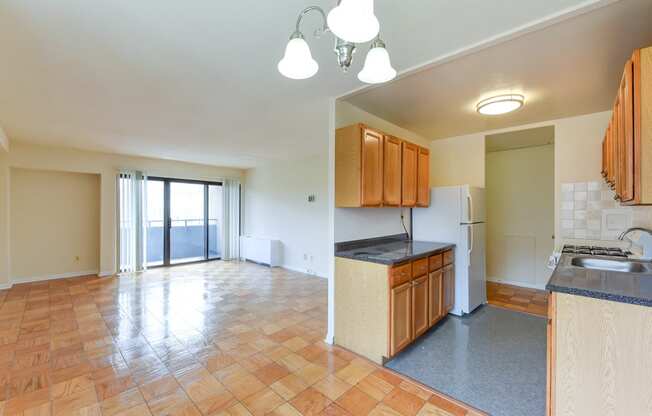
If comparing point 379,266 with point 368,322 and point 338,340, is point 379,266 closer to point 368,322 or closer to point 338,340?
point 368,322

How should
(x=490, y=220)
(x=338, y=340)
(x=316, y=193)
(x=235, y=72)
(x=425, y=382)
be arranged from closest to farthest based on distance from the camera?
(x=425, y=382) → (x=235, y=72) → (x=338, y=340) → (x=490, y=220) → (x=316, y=193)

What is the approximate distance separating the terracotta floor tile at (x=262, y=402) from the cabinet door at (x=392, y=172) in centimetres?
193

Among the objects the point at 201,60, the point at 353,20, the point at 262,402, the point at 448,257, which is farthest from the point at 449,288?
the point at 201,60

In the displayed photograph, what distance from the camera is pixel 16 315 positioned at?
3.40m

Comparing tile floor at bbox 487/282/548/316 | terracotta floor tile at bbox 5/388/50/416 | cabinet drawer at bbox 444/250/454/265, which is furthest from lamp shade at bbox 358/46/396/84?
tile floor at bbox 487/282/548/316

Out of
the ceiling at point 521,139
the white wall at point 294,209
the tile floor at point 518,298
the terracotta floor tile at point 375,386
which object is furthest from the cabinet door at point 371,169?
the white wall at point 294,209

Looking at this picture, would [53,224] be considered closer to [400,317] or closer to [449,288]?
[400,317]

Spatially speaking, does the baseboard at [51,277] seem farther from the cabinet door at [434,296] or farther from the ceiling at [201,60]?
the cabinet door at [434,296]

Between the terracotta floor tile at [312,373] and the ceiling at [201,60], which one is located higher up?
the ceiling at [201,60]

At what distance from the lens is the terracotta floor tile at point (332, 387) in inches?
78.4

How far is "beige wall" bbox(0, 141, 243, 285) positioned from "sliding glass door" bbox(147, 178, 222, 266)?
1.05ft

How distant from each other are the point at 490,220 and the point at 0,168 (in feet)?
26.3

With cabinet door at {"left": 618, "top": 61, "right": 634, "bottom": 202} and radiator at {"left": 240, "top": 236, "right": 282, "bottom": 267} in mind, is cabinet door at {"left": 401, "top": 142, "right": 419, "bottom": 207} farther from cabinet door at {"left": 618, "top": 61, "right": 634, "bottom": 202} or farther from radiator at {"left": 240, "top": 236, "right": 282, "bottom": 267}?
radiator at {"left": 240, "top": 236, "right": 282, "bottom": 267}

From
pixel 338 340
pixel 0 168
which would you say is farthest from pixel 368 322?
pixel 0 168
